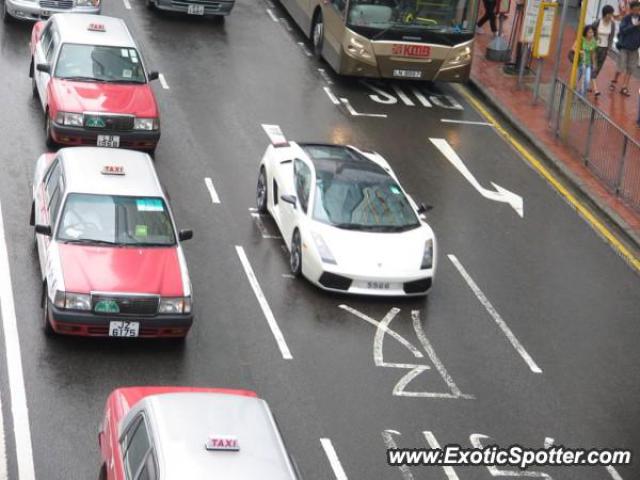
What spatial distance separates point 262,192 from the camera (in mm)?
20969

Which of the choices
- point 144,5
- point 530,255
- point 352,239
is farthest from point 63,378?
point 144,5

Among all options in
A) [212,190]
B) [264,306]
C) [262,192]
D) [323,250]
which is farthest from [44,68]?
[264,306]

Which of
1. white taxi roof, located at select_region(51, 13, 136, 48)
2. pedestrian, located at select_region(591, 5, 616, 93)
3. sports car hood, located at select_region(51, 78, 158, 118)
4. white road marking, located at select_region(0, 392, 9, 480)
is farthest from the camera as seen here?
pedestrian, located at select_region(591, 5, 616, 93)

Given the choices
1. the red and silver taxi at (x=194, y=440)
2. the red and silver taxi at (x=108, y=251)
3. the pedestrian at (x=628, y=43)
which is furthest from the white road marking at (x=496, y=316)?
the pedestrian at (x=628, y=43)

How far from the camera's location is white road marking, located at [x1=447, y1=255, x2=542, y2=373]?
17.2 metres

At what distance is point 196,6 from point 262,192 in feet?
35.5

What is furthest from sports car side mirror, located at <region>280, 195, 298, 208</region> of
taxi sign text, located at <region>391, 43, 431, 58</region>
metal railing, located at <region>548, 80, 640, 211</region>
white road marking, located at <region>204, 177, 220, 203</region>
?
taxi sign text, located at <region>391, 43, 431, 58</region>

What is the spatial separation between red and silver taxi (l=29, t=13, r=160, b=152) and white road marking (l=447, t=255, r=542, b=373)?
5.50m

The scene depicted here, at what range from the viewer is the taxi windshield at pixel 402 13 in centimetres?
2702

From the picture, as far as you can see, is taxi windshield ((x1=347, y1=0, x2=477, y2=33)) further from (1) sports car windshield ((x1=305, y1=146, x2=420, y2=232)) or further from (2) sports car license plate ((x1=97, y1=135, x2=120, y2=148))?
(1) sports car windshield ((x1=305, y1=146, x2=420, y2=232))

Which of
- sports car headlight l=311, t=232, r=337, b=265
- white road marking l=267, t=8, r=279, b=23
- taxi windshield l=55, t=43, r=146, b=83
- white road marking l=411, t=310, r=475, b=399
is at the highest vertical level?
taxi windshield l=55, t=43, r=146, b=83

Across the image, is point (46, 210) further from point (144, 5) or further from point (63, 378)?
point (144, 5)

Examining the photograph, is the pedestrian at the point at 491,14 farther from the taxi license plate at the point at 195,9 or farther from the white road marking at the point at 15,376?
the white road marking at the point at 15,376

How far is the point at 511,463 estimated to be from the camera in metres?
14.8
